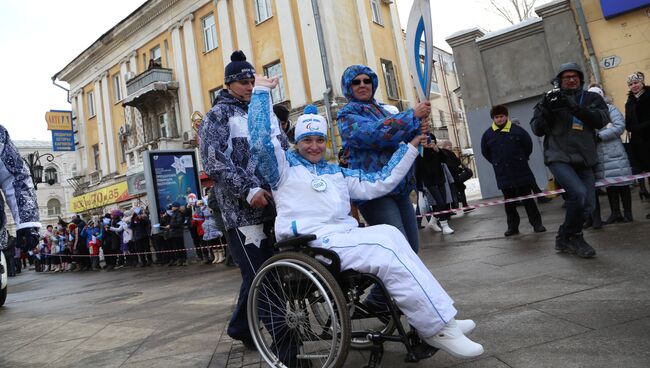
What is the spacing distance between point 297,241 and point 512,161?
17.2 ft

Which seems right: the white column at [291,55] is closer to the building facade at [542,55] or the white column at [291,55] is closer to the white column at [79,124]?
the building facade at [542,55]

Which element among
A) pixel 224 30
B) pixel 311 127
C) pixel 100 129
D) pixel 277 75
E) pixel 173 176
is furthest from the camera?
pixel 100 129

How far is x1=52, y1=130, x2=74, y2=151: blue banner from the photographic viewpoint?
2790 cm

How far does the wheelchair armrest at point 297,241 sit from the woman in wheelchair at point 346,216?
85mm

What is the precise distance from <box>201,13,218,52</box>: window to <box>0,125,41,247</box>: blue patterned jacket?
19.9 m

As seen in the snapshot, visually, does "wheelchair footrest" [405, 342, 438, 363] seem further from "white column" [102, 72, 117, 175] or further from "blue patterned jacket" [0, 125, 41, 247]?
"white column" [102, 72, 117, 175]

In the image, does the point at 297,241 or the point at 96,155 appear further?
the point at 96,155

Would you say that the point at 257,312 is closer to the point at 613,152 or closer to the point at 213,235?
the point at 613,152

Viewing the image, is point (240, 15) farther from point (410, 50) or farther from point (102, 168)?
point (410, 50)

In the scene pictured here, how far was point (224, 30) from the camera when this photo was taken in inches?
839

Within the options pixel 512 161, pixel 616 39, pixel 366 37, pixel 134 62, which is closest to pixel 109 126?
pixel 134 62

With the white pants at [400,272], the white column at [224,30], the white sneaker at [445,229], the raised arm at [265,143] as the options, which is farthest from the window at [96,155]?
the white pants at [400,272]

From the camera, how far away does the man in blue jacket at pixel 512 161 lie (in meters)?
6.87

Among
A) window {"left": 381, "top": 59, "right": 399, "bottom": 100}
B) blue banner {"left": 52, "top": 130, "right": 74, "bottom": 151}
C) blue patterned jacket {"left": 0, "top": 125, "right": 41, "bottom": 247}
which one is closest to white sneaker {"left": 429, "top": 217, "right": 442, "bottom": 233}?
blue patterned jacket {"left": 0, "top": 125, "right": 41, "bottom": 247}
